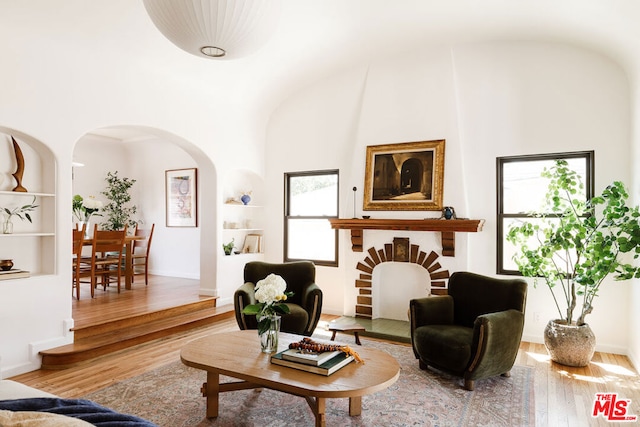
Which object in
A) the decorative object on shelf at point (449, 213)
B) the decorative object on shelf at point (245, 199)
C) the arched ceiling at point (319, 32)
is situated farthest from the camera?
the decorative object on shelf at point (245, 199)

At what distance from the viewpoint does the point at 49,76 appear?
3801 mm

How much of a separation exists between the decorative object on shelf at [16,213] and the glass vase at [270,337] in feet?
8.63

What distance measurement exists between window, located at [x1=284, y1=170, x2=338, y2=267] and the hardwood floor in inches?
94.0

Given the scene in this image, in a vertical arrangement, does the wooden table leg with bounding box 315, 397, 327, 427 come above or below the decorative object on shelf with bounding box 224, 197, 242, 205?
below

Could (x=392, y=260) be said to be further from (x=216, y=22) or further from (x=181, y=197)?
(x=181, y=197)

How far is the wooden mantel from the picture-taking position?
15.2ft

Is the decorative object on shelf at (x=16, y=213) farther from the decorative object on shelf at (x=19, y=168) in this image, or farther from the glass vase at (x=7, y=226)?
the decorative object on shelf at (x=19, y=168)

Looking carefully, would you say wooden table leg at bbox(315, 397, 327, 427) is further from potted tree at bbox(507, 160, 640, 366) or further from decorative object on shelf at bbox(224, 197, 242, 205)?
decorative object on shelf at bbox(224, 197, 242, 205)

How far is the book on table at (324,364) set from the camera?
244 centimetres

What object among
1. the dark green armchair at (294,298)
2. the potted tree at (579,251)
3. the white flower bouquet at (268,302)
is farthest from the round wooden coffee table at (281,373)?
the potted tree at (579,251)

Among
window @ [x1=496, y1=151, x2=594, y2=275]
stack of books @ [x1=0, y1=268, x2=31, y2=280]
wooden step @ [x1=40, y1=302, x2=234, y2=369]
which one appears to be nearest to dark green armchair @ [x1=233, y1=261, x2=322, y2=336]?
wooden step @ [x1=40, y1=302, x2=234, y2=369]

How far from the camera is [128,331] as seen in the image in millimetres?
4379

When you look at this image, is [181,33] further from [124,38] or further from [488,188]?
[488,188]

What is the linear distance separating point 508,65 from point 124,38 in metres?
4.13
